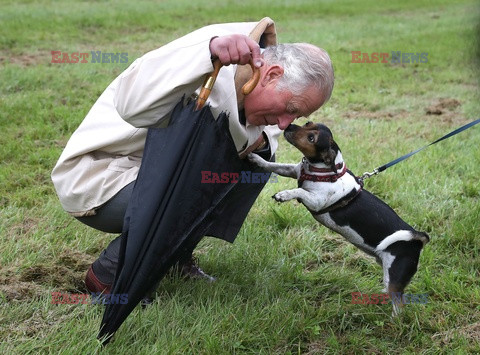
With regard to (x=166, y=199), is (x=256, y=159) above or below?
below

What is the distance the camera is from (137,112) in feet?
7.26

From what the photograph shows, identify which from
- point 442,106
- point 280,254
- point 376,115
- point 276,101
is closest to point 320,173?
point 276,101

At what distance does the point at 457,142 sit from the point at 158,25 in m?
7.64

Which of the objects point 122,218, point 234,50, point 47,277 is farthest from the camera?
point 47,277

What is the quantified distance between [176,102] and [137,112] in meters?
0.15

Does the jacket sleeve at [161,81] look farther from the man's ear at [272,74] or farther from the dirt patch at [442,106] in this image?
the dirt patch at [442,106]

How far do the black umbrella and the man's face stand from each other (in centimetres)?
24

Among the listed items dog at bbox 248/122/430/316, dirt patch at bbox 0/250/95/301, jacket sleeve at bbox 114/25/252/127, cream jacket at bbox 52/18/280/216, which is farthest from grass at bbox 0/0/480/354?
jacket sleeve at bbox 114/25/252/127

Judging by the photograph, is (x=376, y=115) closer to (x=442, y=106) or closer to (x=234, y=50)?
(x=442, y=106)

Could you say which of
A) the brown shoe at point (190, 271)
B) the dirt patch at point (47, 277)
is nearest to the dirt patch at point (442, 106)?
the brown shoe at point (190, 271)

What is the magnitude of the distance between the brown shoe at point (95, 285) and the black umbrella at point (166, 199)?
0.46 metres

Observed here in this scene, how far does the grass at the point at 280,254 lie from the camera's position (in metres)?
2.52

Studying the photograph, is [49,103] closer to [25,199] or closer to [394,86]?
[25,199]

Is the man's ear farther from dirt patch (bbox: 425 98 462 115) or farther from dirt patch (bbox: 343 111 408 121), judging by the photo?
dirt patch (bbox: 425 98 462 115)
